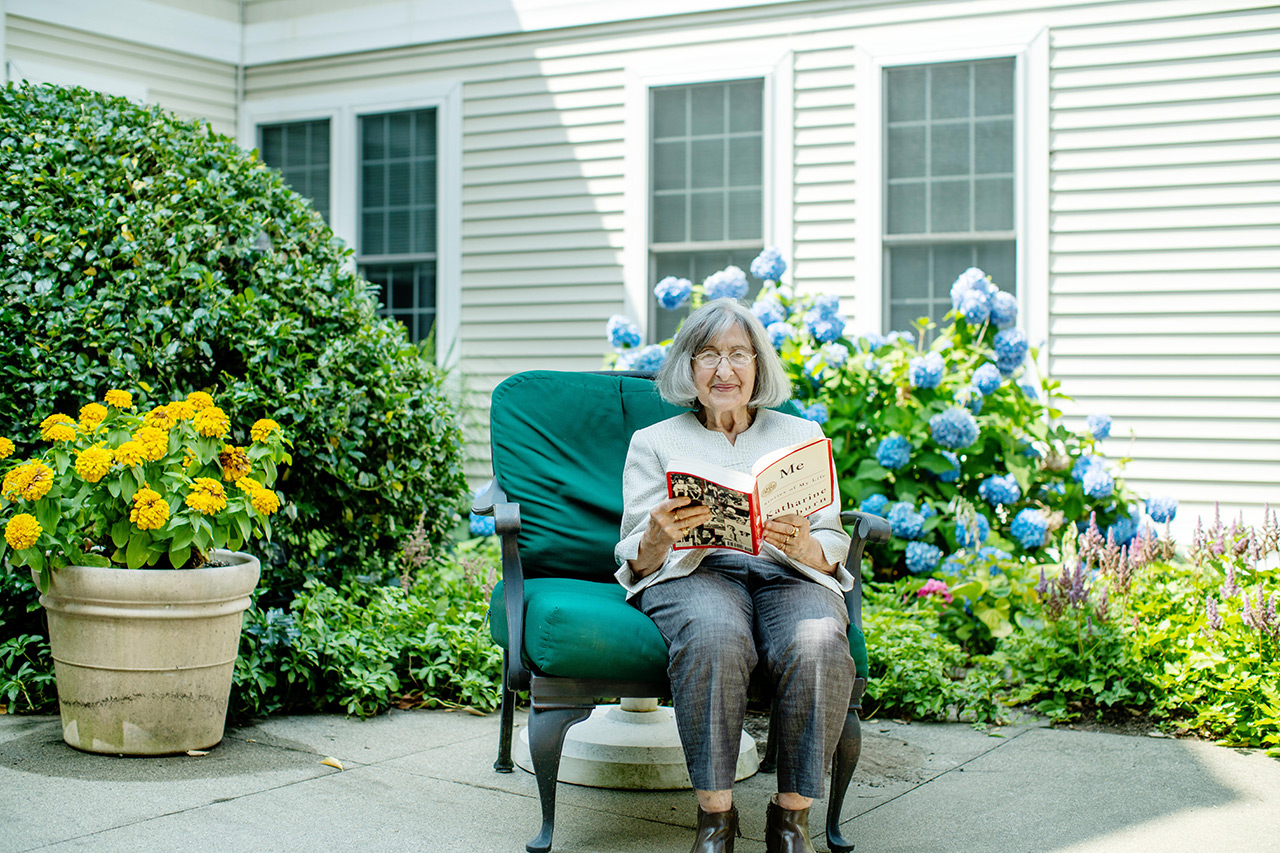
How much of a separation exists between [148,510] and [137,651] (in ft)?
1.33

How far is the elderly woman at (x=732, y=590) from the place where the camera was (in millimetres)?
2307

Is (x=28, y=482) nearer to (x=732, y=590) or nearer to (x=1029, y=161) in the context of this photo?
Answer: (x=732, y=590)

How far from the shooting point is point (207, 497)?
2947mm

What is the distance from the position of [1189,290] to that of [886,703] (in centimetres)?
338

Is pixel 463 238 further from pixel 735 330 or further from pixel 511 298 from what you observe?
pixel 735 330

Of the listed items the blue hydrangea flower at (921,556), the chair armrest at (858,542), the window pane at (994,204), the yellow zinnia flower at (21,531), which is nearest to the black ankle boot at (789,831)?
the chair armrest at (858,542)

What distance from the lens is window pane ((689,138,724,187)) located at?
269 inches

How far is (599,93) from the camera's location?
7.04 m

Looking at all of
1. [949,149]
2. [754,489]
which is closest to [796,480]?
[754,489]

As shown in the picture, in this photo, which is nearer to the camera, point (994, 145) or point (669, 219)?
point (994, 145)

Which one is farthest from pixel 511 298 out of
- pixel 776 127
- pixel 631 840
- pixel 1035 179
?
pixel 631 840

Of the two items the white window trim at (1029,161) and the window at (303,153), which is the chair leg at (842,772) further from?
the window at (303,153)

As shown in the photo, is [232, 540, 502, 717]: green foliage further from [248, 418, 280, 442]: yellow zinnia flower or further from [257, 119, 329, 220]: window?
[257, 119, 329, 220]: window

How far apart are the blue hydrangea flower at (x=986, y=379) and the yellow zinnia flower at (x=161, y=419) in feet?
10.2
